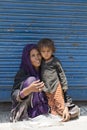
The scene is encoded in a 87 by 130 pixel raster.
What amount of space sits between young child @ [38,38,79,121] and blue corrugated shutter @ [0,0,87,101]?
34 cm

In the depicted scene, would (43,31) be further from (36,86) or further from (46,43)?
(36,86)

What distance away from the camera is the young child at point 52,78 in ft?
15.2

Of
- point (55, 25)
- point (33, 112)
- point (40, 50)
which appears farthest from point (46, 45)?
point (33, 112)

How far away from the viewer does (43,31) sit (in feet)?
16.3

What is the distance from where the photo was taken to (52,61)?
4.70 m

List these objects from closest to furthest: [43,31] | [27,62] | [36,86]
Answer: [36,86] → [27,62] → [43,31]

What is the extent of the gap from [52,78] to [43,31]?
2.20 feet

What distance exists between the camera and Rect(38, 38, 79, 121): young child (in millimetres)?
4633

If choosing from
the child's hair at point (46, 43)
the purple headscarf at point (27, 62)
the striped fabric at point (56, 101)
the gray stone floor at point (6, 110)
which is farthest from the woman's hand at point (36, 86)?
the gray stone floor at point (6, 110)

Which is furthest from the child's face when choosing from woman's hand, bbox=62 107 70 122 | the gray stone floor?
the gray stone floor

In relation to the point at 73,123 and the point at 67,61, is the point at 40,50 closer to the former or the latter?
the point at 67,61

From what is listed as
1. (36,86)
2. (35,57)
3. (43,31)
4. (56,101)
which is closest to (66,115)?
(56,101)

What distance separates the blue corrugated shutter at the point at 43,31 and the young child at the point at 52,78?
0.34 metres

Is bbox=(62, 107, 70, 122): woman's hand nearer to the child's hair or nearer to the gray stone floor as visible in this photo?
the gray stone floor
